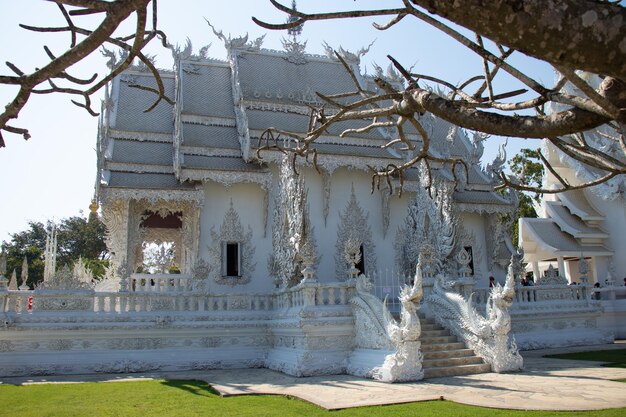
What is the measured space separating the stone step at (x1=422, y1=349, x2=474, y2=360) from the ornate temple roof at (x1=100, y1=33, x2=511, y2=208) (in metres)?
5.40

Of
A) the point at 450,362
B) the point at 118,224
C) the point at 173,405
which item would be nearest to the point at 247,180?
the point at 118,224

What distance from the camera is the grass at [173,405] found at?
20.1ft

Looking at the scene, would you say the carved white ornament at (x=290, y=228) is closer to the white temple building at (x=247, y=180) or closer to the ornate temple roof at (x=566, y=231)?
the white temple building at (x=247, y=180)

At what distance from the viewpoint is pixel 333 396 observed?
24.6ft

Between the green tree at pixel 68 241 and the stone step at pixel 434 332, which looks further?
the green tree at pixel 68 241

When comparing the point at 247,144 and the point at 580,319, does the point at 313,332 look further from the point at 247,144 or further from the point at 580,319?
the point at 580,319

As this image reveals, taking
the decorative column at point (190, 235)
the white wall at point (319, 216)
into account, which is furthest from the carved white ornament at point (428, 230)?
the decorative column at point (190, 235)

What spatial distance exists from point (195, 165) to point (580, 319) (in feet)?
31.8

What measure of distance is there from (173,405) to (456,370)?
4.45 m

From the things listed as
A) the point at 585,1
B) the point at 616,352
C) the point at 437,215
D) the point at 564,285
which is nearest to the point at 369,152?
the point at 437,215

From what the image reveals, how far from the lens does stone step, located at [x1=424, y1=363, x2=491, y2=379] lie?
909 cm

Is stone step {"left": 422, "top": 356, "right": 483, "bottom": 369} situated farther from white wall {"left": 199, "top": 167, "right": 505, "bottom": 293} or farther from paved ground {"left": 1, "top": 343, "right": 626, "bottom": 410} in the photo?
white wall {"left": 199, "top": 167, "right": 505, "bottom": 293}

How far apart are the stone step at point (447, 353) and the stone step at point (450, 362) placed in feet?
Result: 0.46

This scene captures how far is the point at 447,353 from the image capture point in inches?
384
